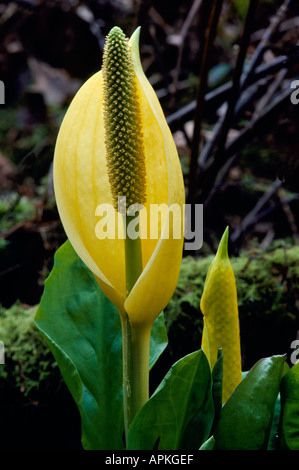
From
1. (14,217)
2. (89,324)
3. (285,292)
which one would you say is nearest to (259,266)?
(285,292)

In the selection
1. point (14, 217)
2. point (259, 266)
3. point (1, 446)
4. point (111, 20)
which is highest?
point (111, 20)

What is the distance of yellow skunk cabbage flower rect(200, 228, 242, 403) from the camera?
512 mm

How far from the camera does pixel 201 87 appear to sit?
83 cm

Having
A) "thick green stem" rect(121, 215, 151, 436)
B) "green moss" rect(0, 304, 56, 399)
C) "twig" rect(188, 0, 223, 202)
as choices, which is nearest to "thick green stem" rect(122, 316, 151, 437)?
"thick green stem" rect(121, 215, 151, 436)

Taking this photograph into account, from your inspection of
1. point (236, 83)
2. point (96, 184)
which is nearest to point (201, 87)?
point (236, 83)

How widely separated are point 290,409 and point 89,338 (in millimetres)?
253

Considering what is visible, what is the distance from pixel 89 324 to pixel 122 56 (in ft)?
1.07

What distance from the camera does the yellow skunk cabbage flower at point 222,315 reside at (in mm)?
512

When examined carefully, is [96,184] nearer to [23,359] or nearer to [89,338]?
[89,338]

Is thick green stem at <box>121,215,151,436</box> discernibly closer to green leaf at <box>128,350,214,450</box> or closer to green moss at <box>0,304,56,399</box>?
green leaf at <box>128,350,214,450</box>

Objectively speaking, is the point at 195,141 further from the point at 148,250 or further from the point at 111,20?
the point at 111,20

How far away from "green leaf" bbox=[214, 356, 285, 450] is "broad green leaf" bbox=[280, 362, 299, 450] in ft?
0.06

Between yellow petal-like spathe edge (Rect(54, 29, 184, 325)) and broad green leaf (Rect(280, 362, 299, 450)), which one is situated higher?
yellow petal-like spathe edge (Rect(54, 29, 184, 325))
